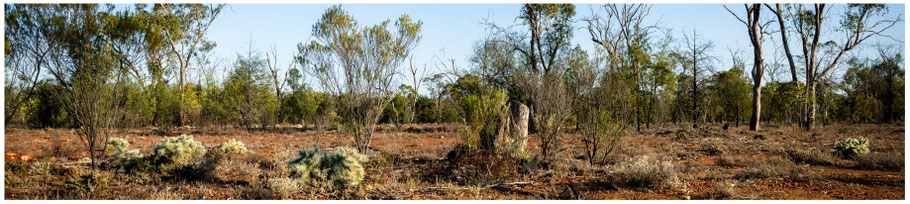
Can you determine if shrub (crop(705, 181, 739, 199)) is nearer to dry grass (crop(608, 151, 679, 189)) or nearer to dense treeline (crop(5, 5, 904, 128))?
dry grass (crop(608, 151, 679, 189))

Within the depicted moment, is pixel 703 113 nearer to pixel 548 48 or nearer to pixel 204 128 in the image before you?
pixel 548 48

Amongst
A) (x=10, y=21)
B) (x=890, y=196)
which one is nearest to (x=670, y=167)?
(x=890, y=196)

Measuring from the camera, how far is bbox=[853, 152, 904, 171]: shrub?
6.64 metres

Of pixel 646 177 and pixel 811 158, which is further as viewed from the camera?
pixel 811 158

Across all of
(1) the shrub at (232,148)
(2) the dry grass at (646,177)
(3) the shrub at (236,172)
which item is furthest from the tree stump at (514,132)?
(1) the shrub at (232,148)

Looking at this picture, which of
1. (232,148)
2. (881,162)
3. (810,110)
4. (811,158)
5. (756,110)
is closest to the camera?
(881,162)

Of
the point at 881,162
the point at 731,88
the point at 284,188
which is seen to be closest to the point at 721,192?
the point at 881,162

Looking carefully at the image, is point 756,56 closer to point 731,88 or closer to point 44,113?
point 731,88

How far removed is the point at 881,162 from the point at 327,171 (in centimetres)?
857

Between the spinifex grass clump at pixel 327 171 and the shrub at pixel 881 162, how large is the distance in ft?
26.4

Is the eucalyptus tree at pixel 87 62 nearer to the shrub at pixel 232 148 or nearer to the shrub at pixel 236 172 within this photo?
the shrub at pixel 236 172

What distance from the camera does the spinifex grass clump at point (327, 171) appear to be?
5168 millimetres

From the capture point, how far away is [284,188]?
4.89 m

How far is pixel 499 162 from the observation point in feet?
21.4
